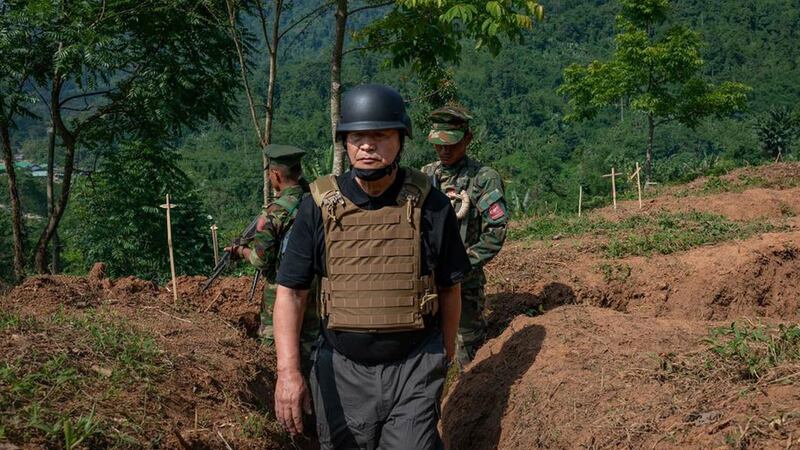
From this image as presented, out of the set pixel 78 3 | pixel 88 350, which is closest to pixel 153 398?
pixel 88 350

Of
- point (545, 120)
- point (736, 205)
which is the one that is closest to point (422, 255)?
point (736, 205)

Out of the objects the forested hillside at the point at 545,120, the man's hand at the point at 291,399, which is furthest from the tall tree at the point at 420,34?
the forested hillside at the point at 545,120

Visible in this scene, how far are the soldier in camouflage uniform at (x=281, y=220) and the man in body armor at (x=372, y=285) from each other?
5.01ft

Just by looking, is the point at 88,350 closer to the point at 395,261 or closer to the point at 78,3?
the point at 395,261

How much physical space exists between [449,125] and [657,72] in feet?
61.4

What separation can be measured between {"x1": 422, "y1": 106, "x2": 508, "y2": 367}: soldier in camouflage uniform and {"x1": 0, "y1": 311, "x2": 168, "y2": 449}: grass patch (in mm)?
1856

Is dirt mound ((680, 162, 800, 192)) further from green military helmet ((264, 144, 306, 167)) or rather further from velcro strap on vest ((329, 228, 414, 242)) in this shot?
velcro strap on vest ((329, 228, 414, 242))

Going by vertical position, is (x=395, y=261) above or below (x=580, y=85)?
below

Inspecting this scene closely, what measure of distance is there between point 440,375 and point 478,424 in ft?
4.91

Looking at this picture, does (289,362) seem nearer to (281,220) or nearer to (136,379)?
(136,379)

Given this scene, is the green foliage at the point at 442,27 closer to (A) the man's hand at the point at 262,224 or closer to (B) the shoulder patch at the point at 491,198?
(B) the shoulder patch at the point at 491,198

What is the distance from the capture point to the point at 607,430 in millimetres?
3270

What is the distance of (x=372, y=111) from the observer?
2.73 meters

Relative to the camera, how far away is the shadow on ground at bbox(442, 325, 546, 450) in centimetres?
423
